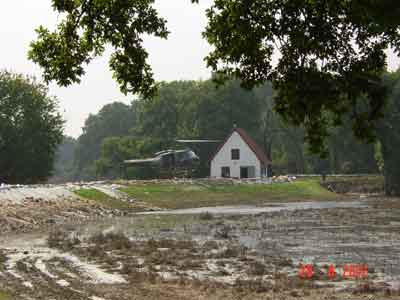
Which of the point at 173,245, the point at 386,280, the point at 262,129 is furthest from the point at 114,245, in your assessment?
the point at 262,129

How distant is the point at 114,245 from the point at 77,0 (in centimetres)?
Result: 1444

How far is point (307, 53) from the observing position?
16.1 meters

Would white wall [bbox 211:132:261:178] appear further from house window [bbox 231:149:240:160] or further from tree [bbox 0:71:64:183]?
tree [bbox 0:71:64:183]

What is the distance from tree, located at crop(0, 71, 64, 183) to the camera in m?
64.0

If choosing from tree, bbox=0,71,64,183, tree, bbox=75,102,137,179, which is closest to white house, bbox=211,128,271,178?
tree, bbox=0,71,64,183

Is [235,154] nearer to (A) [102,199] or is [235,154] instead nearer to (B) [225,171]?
(B) [225,171]

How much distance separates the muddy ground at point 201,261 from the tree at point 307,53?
13.4 ft

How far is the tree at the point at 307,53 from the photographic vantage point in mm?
15297

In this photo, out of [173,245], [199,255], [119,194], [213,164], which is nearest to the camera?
[199,255]

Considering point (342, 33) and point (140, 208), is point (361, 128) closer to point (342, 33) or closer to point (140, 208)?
point (342, 33)

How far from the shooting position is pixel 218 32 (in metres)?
16.3

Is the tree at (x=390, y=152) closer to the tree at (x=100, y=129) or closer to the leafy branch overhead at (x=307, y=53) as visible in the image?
the leafy branch overhead at (x=307, y=53)

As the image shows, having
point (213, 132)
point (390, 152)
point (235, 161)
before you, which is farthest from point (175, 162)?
point (390, 152)

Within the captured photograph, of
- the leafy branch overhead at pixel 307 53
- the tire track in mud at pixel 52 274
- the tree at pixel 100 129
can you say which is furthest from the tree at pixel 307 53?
the tree at pixel 100 129
